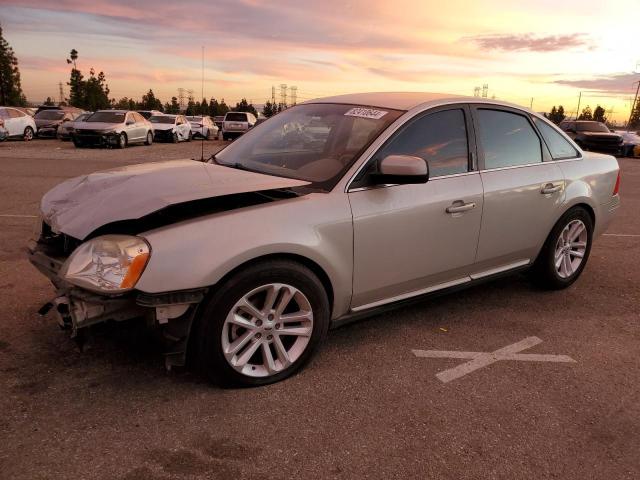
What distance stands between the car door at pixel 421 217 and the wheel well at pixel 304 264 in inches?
6.8

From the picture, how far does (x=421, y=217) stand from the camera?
11.6 ft

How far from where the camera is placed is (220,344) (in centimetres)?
285

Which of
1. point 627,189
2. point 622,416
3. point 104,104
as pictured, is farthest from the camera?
point 104,104

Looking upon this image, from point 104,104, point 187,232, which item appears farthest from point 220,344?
point 104,104

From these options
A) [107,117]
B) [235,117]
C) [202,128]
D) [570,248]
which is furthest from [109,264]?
[202,128]

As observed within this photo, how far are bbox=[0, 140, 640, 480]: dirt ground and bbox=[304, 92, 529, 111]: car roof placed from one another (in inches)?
62.3

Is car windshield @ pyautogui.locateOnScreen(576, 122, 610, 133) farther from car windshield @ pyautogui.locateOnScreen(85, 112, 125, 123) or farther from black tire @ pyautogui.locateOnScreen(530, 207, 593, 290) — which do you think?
black tire @ pyautogui.locateOnScreen(530, 207, 593, 290)

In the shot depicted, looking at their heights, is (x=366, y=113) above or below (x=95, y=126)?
above

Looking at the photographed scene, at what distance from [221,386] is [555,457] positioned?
171 cm

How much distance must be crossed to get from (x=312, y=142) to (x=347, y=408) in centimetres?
186

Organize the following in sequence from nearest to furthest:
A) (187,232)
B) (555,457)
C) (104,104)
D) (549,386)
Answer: (555,457) < (187,232) < (549,386) < (104,104)

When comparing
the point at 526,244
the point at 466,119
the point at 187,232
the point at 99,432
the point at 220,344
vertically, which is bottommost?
the point at 99,432

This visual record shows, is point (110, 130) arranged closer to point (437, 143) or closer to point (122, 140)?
point (122, 140)

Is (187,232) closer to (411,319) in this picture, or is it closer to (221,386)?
(221,386)
